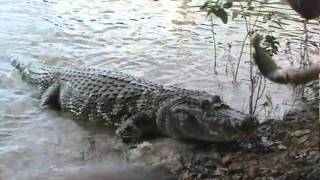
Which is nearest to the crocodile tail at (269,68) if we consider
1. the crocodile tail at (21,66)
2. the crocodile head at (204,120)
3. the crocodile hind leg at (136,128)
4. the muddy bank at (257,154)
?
the muddy bank at (257,154)

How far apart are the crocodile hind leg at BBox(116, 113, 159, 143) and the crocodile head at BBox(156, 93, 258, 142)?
0.11 metres

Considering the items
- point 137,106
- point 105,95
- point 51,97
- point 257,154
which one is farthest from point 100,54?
point 257,154

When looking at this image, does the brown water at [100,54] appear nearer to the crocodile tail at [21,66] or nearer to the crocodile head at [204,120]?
the crocodile tail at [21,66]

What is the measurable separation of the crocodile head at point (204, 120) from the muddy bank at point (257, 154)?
3.7 inches

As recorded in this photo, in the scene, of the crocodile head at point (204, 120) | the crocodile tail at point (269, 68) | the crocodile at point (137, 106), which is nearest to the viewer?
the crocodile tail at point (269, 68)

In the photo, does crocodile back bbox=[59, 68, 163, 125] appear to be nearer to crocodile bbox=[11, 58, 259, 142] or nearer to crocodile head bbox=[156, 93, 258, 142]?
crocodile bbox=[11, 58, 259, 142]

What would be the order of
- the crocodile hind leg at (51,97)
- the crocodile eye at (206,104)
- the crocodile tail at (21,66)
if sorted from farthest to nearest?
the crocodile tail at (21,66)
the crocodile hind leg at (51,97)
the crocodile eye at (206,104)

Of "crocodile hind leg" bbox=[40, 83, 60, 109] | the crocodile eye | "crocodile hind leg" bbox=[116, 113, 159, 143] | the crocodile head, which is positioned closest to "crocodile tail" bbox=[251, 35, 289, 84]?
the crocodile head

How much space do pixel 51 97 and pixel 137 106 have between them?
1.17 metres

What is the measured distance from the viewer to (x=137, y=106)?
4617 millimetres

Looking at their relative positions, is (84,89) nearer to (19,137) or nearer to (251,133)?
(19,137)

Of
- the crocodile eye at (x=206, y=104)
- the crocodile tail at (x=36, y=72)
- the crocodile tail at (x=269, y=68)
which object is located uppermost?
the crocodile tail at (x=269, y=68)

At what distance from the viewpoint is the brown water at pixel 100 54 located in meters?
4.15

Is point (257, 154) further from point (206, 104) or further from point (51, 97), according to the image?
point (51, 97)
